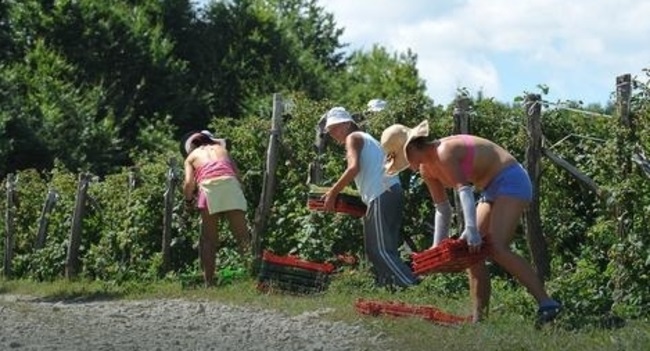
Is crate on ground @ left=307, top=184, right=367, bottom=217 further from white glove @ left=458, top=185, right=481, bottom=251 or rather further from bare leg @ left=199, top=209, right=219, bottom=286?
white glove @ left=458, top=185, right=481, bottom=251

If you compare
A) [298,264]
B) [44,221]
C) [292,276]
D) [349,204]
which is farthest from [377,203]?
[44,221]

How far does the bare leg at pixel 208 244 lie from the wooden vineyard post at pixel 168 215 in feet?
5.21

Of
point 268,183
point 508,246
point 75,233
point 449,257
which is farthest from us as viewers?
point 75,233

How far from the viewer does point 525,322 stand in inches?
358

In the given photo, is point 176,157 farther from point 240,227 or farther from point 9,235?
point 9,235

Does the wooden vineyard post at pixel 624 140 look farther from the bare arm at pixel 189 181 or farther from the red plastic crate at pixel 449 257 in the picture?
the bare arm at pixel 189 181

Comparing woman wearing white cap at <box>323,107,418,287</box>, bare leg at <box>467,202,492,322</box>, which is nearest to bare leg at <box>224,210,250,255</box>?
woman wearing white cap at <box>323,107,418,287</box>

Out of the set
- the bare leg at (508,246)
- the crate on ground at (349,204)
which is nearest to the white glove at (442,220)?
the bare leg at (508,246)

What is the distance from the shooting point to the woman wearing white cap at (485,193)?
29.2 feet

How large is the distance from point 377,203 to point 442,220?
5.63ft

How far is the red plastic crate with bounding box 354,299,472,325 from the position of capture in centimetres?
938

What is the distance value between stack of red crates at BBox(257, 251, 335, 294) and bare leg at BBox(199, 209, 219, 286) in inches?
44.3

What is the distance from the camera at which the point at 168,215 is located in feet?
48.8

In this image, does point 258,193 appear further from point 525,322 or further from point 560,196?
point 525,322
